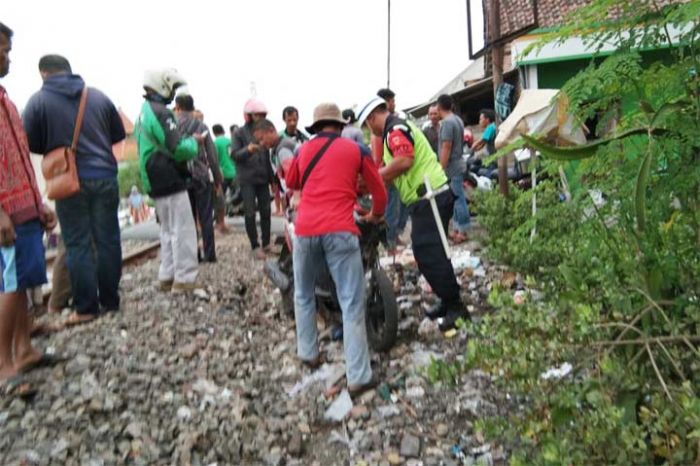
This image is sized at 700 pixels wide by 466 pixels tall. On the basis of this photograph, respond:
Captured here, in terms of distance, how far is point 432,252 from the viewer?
4672mm

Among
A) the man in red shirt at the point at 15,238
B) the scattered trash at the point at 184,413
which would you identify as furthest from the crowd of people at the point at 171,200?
the scattered trash at the point at 184,413

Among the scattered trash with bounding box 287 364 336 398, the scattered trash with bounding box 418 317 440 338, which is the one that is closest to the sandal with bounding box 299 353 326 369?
the scattered trash with bounding box 287 364 336 398

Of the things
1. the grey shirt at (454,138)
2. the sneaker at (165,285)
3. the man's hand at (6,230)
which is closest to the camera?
the man's hand at (6,230)

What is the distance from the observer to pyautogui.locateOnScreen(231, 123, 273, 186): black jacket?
7.57 metres

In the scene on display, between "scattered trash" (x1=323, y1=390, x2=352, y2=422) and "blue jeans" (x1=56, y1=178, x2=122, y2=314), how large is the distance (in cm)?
221

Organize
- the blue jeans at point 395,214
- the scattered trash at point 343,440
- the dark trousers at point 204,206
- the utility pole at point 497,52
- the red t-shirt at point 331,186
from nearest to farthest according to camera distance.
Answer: the scattered trash at point 343,440
the red t-shirt at point 331,186
the dark trousers at point 204,206
the utility pole at point 497,52
the blue jeans at point 395,214

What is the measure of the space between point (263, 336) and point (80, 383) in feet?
5.97

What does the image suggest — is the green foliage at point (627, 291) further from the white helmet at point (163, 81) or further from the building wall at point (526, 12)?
the building wall at point (526, 12)

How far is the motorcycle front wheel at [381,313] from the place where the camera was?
434cm

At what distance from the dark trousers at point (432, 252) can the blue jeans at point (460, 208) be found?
3.15 metres

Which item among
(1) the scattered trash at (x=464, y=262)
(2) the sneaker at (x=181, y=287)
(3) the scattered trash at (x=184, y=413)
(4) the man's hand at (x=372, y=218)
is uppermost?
(4) the man's hand at (x=372, y=218)

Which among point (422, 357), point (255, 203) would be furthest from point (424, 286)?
point (255, 203)

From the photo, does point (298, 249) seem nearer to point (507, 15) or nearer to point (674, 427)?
point (674, 427)

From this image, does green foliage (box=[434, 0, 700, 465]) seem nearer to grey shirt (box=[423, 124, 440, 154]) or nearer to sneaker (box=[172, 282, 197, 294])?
sneaker (box=[172, 282, 197, 294])
